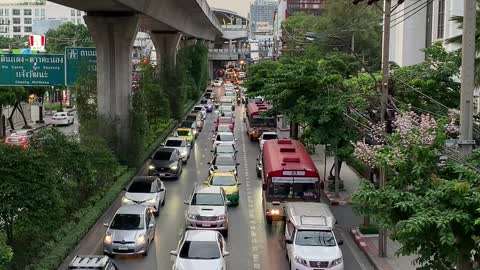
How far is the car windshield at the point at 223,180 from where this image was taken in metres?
26.8

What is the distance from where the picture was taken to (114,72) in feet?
106

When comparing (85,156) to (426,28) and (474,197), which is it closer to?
(474,197)

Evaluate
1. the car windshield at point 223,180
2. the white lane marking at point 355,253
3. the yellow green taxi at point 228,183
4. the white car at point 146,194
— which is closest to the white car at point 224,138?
the yellow green taxi at point 228,183

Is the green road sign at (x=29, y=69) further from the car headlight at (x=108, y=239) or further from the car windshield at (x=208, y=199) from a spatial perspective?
the car headlight at (x=108, y=239)

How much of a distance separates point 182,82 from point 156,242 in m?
36.6

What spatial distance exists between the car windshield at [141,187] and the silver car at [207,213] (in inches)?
113

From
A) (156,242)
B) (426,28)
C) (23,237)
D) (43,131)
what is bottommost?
(156,242)

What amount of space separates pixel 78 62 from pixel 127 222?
13506 millimetres

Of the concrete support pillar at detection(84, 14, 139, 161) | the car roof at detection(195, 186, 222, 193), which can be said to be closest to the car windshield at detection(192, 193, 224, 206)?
the car roof at detection(195, 186, 222, 193)

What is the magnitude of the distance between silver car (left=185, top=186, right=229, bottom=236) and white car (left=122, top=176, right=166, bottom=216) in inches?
91.2

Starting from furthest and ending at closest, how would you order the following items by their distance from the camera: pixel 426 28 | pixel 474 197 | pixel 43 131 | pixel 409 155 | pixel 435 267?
1. pixel 426 28
2. pixel 43 131
3. pixel 409 155
4. pixel 435 267
5. pixel 474 197

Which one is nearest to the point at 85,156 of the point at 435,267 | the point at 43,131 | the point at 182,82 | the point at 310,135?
the point at 43,131

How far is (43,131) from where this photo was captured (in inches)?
811

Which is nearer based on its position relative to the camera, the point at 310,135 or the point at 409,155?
the point at 409,155
